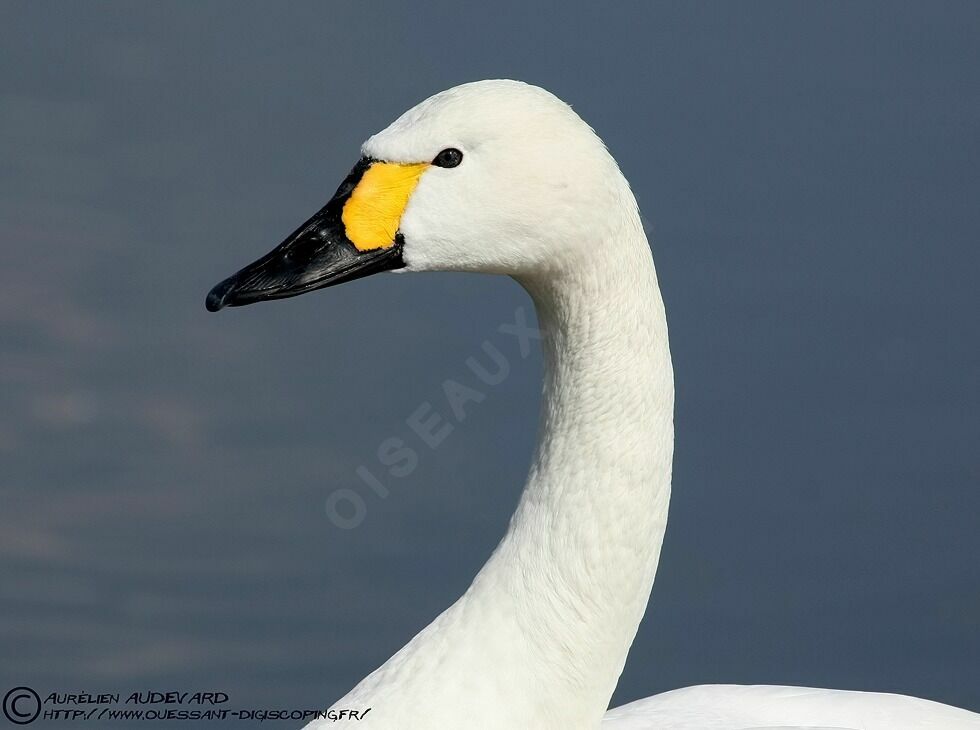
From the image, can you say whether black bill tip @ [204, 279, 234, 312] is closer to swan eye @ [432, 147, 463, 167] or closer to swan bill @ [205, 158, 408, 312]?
swan bill @ [205, 158, 408, 312]

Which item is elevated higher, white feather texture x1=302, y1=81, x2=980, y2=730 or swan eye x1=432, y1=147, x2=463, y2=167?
swan eye x1=432, y1=147, x2=463, y2=167

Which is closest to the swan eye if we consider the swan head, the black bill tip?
the swan head

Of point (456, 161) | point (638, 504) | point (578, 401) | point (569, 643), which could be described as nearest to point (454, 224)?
point (456, 161)

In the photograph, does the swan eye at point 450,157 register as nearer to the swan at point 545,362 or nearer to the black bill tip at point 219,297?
the swan at point 545,362

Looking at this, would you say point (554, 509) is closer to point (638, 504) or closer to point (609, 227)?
point (638, 504)

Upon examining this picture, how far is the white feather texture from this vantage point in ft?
10.2

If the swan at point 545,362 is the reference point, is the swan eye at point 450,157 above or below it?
above

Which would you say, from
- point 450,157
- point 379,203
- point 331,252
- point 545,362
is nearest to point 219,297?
point 331,252

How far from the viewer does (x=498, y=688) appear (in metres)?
3.30

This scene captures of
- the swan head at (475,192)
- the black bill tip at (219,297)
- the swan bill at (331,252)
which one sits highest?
the swan head at (475,192)

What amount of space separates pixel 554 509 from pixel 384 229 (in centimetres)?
70

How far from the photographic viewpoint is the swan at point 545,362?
3111 millimetres

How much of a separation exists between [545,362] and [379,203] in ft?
1.73

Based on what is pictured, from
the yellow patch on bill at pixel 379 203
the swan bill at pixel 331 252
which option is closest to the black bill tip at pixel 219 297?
the swan bill at pixel 331 252
